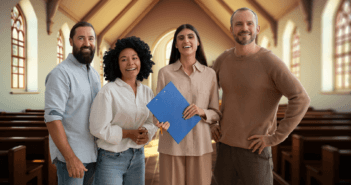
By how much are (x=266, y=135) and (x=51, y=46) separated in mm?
7961

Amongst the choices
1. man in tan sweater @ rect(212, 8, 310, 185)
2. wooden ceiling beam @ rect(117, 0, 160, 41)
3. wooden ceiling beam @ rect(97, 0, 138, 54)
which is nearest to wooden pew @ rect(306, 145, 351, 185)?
man in tan sweater @ rect(212, 8, 310, 185)

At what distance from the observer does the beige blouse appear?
1.39 m

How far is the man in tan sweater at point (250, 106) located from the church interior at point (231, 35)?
0.33 metres

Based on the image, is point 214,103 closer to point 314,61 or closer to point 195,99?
point 195,99

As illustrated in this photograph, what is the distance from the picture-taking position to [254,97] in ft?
4.51

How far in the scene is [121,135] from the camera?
4.37 ft

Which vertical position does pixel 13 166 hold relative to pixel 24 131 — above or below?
below

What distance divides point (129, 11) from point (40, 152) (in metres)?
10.1

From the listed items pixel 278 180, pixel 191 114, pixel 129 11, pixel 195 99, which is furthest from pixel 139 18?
pixel 191 114

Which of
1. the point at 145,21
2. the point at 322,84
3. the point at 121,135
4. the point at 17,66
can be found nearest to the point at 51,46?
the point at 17,66

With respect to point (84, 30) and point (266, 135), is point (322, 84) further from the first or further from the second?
point (84, 30)

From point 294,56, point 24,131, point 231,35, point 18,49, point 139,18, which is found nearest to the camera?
point 24,131

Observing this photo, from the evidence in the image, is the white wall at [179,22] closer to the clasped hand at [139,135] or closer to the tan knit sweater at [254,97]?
the tan knit sweater at [254,97]

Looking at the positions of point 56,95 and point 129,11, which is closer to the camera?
point 56,95
